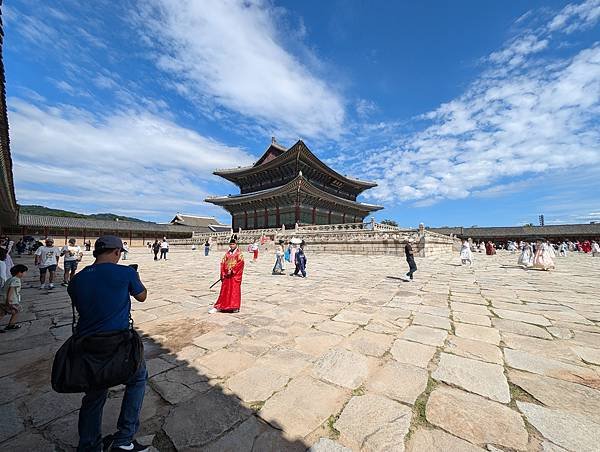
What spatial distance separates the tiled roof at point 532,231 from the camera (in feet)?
116

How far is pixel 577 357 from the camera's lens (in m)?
2.87

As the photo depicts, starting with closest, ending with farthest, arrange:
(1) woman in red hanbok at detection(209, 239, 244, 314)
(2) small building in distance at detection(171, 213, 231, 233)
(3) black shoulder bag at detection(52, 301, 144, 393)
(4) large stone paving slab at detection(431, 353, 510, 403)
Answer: (3) black shoulder bag at detection(52, 301, 144, 393) < (4) large stone paving slab at detection(431, 353, 510, 403) < (1) woman in red hanbok at detection(209, 239, 244, 314) < (2) small building in distance at detection(171, 213, 231, 233)

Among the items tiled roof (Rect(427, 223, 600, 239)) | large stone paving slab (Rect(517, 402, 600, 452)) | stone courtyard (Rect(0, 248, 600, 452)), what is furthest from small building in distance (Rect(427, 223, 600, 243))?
large stone paving slab (Rect(517, 402, 600, 452))

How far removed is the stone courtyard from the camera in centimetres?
178

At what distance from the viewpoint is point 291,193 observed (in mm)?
26266

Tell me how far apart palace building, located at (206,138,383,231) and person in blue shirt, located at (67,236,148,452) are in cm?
2330

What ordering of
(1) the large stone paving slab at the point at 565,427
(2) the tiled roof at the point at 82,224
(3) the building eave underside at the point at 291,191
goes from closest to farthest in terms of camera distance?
(1) the large stone paving slab at the point at 565,427, (3) the building eave underside at the point at 291,191, (2) the tiled roof at the point at 82,224

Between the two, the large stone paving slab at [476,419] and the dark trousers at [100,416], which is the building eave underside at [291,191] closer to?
the large stone paving slab at [476,419]

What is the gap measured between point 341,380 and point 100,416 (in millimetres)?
1796

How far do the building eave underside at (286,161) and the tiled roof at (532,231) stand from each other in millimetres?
19205

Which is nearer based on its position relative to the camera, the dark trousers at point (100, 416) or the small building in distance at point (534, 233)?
the dark trousers at point (100, 416)

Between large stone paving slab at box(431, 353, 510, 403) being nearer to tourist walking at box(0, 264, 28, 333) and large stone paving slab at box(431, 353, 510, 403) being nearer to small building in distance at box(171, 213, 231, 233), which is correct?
tourist walking at box(0, 264, 28, 333)

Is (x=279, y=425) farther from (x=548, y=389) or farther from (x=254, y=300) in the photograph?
(x=254, y=300)

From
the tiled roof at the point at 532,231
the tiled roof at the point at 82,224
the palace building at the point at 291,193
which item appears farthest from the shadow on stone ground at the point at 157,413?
the tiled roof at the point at 532,231
